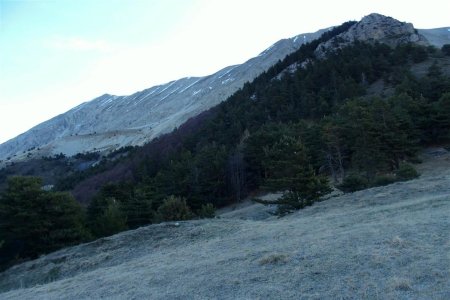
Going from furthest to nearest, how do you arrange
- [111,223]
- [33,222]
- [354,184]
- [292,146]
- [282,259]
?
[111,223], [292,146], [354,184], [33,222], [282,259]

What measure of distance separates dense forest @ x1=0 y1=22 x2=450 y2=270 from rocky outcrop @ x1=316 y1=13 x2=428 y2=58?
22.5 ft

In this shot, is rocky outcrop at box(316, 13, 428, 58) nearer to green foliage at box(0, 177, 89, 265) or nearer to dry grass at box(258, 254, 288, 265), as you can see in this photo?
green foliage at box(0, 177, 89, 265)

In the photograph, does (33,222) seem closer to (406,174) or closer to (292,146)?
(292,146)

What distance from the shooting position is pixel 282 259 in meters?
11.4

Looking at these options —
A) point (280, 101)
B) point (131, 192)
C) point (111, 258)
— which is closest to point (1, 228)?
point (111, 258)

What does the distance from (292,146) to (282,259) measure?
20.7 meters

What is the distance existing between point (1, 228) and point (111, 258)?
14.2m

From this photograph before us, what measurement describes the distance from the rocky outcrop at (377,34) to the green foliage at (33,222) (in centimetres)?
7253

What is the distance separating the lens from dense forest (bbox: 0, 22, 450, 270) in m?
31.2

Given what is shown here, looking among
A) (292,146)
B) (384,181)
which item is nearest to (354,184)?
(384,181)

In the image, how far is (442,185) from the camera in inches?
854

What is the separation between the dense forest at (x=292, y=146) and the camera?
31172mm

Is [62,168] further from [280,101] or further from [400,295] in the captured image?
[400,295]

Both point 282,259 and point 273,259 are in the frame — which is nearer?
point 282,259
